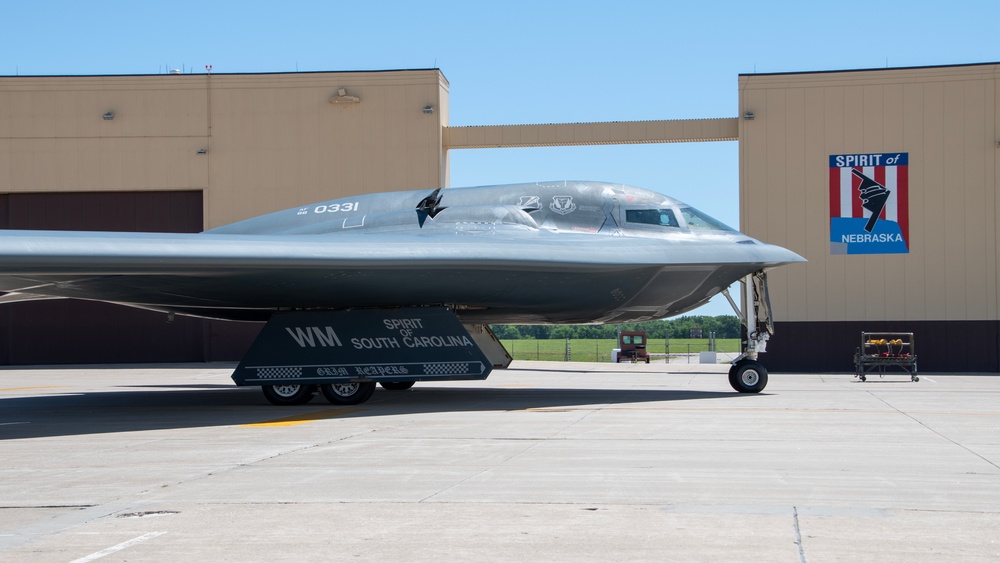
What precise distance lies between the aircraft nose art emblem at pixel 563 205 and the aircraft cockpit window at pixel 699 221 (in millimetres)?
1884

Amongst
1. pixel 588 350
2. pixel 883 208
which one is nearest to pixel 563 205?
pixel 883 208

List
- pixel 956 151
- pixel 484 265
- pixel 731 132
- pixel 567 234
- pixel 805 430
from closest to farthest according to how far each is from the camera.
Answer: pixel 805 430, pixel 484 265, pixel 567 234, pixel 956 151, pixel 731 132

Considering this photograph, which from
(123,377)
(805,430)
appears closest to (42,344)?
(123,377)

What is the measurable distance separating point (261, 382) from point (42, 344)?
21.2m

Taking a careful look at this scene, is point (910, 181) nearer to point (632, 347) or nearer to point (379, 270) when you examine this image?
point (632, 347)

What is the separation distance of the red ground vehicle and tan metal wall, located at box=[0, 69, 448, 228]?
1404 centimetres

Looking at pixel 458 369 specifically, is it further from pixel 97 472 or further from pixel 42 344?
pixel 42 344

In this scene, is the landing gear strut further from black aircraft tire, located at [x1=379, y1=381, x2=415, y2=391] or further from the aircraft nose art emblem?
black aircraft tire, located at [x1=379, y1=381, x2=415, y2=391]

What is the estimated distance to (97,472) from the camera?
8.07 meters

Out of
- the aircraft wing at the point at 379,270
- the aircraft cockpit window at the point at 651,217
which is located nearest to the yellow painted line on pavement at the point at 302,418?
the aircraft wing at the point at 379,270

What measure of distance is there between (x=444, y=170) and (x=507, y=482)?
23.9 meters

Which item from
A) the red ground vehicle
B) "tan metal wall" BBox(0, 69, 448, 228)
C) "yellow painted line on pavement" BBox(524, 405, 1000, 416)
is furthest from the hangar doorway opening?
"yellow painted line on pavement" BBox(524, 405, 1000, 416)

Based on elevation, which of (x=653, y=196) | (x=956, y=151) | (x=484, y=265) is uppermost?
(x=956, y=151)

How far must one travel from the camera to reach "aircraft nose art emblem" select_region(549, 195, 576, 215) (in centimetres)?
1573
